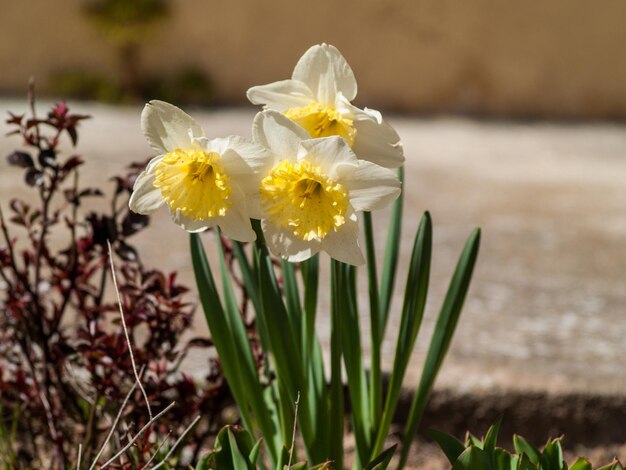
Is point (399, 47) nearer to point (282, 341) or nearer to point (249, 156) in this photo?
point (282, 341)

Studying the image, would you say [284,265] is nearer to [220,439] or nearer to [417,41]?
[220,439]

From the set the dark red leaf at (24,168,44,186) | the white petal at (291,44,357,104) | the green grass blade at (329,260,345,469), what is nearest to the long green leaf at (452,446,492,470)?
the green grass blade at (329,260,345,469)

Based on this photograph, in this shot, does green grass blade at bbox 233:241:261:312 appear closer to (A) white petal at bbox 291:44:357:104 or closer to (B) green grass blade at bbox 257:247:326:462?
(B) green grass blade at bbox 257:247:326:462

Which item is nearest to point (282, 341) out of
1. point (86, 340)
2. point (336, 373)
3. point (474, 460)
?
point (336, 373)

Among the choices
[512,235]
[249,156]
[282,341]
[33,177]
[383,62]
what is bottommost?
[512,235]

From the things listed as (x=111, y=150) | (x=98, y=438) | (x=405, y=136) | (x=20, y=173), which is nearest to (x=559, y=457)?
(x=98, y=438)
